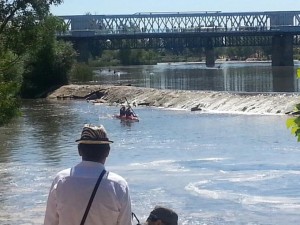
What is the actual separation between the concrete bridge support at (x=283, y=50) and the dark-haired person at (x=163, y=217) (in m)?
131

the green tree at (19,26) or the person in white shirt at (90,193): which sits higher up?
the green tree at (19,26)

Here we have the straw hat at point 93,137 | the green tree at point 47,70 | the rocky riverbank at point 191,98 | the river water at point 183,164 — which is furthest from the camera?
the green tree at point 47,70

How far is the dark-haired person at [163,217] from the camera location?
603 centimetres

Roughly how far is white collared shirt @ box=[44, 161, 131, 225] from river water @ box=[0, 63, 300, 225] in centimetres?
1341

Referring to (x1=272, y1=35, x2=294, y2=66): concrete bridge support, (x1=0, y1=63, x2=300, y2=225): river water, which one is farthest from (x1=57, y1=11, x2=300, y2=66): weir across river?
(x1=0, y1=63, x2=300, y2=225): river water

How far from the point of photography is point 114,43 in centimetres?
14775

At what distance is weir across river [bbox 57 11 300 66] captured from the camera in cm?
13525

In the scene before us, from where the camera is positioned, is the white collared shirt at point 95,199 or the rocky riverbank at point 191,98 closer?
the white collared shirt at point 95,199

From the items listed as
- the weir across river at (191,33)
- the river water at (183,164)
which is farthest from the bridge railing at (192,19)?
the river water at (183,164)

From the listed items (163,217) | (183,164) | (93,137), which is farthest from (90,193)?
(183,164)

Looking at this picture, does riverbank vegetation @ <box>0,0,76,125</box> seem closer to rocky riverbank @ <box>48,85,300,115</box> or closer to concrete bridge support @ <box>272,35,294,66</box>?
rocky riverbank @ <box>48,85,300,115</box>

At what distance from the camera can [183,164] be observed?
29.5 m

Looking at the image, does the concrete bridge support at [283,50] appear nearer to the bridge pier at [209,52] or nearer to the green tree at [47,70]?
the bridge pier at [209,52]

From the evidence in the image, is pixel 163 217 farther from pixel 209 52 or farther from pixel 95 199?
pixel 209 52
